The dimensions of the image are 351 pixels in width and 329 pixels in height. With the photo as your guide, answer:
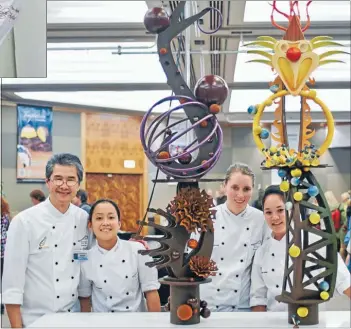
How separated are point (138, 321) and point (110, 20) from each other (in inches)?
131

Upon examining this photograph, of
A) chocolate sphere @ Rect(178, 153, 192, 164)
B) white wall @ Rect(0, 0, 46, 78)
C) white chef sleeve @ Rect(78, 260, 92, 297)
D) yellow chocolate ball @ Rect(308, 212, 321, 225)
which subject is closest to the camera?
white wall @ Rect(0, 0, 46, 78)

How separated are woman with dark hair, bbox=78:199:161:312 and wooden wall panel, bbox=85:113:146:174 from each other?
7.11m

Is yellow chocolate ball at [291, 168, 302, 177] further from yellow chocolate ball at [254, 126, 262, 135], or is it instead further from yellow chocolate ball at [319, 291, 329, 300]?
yellow chocolate ball at [319, 291, 329, 300]

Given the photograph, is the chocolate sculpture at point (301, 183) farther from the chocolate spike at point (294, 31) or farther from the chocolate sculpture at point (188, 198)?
the chocolate sculpture at point (188, 198)

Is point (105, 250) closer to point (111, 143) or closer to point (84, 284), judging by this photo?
point (84, 284)

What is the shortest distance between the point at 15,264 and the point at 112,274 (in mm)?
382

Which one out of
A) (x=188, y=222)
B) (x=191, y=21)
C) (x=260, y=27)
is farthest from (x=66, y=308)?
(x=260, y=27)

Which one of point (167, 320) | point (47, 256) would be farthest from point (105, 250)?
point (167, 320)

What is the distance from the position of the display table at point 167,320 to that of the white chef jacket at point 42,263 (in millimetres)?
335

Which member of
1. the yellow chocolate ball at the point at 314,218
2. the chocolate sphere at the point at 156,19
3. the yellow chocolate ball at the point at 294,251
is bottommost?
the yellow chocolate ball at the point at 294,251

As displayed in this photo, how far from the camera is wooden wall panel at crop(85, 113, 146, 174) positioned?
374 inches

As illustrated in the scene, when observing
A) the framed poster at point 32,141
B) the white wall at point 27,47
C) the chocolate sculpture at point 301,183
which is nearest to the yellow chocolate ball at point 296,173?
the chocolate sculpture at point 301,183

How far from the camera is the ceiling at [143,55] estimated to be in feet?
14.2

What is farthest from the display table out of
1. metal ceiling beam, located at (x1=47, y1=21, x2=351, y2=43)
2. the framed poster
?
the framed poster
